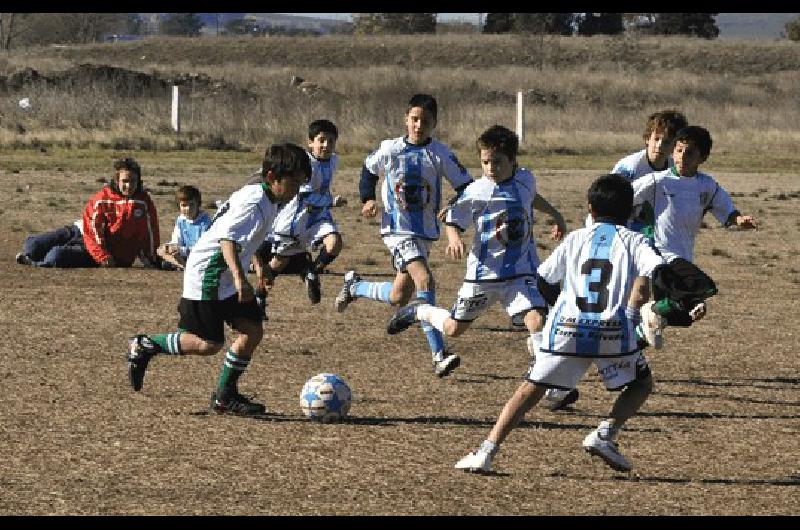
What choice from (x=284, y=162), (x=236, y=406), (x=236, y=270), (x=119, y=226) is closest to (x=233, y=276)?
(x=236, y=270)

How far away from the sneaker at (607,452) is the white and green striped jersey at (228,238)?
7.68 ft

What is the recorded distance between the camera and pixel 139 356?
31.1 feet

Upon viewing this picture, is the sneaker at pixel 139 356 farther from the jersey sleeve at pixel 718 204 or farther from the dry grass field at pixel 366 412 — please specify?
the jersey sleeve at pixel 718 204

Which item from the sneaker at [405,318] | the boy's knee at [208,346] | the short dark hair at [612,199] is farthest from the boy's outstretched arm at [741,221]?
the boy's knee at [208,346]

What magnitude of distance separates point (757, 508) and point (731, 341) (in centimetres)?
549

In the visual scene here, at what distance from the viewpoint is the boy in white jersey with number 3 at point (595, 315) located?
25.0ft

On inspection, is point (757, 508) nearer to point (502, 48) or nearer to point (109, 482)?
point (109, 482)

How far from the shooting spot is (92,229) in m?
16.7

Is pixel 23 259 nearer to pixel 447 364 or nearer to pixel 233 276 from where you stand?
pixel 447 364

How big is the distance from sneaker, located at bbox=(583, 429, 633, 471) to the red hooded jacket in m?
9.74

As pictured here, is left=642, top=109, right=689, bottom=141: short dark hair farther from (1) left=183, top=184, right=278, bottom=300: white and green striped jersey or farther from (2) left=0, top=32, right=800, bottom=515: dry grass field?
(1) left=183, top=184, right=278, bottom=300: white and green striped jersey

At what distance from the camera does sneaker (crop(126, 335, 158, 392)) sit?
9445mm

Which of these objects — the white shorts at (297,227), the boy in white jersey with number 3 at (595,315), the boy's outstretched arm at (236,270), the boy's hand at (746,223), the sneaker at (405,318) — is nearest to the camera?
the boy in white jersey with number 3 at (595,315)

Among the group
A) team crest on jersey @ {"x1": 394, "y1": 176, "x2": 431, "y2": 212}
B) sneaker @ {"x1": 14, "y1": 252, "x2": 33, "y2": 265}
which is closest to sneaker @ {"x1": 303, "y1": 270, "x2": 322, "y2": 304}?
team crest on jersey @ {"x1": 394, "y1": 176, "x2": 431, "y2": 212}
